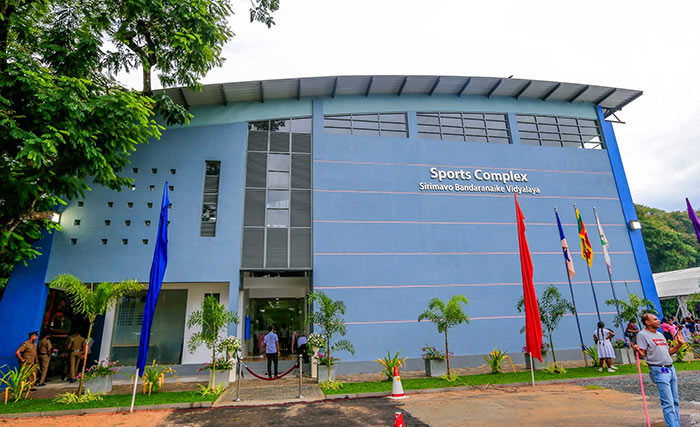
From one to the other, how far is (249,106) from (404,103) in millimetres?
6899

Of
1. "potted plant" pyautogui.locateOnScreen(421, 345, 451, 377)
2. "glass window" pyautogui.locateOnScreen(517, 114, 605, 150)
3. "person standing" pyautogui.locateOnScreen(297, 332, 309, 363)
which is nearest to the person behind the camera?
"potted plant" pyautogui.locateOnScreen(421, 345, 451, 377)

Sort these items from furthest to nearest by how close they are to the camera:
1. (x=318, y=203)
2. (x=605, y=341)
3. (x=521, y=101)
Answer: (x=521, y=101), (x=318, y=203), (x=605, y=341)

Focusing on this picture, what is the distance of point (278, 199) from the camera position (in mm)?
14727

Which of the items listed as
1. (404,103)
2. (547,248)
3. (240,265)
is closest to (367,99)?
(404,103)

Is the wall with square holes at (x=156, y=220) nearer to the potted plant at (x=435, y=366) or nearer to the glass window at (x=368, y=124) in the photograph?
the glass window at (x=368, y=124)

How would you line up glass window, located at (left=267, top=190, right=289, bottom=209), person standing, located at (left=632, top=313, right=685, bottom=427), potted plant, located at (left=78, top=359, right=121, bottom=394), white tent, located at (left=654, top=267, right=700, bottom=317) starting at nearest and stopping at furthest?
person standing, located at (left=632, top=313, right=685, bottom=427), potted plant, located at (left=78, top=359, right=121, bottom=394), glass window, located at (left=267, top=190, right=289, bottom=209), white tent, located at (left=654, top=267, right=700, bottom=317)

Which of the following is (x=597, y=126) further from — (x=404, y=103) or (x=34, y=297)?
(x=34, y=297)

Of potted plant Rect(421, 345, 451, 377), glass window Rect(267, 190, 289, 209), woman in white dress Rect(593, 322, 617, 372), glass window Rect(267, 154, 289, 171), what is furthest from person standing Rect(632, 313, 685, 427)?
glass window Rect(267, 154, 289, 171)

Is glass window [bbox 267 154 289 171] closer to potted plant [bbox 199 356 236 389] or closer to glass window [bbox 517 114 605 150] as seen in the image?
potted plant [bbox 199 356 236 389]

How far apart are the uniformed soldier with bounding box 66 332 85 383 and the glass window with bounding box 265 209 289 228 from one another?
735 cm

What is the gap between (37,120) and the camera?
8.67 m

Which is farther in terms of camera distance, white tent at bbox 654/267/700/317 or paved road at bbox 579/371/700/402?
white tent at bbox 654/267/700/317

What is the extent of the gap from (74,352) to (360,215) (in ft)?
36.0

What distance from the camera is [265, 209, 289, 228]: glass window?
566 inches
